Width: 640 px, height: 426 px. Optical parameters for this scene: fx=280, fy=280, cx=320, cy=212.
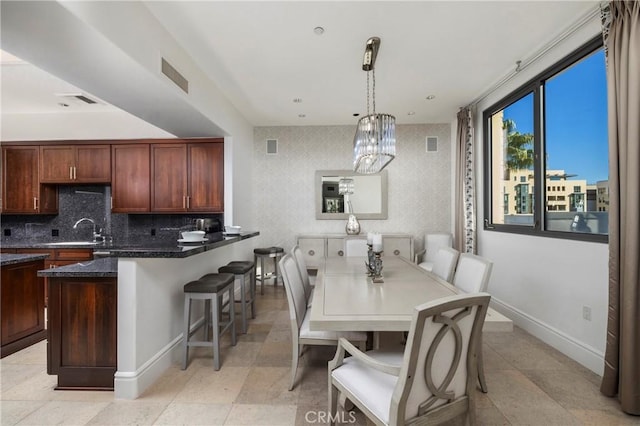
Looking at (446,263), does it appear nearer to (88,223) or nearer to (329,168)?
(329,168)

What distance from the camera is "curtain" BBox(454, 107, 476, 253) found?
3.94 metres

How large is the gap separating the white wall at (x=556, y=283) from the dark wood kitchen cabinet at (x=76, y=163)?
5308mm

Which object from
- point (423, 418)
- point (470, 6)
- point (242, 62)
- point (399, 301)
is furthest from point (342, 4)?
point (423, 418)

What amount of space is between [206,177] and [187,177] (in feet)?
0.87

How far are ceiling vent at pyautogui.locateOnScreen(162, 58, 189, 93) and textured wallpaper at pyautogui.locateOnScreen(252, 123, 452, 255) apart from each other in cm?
232

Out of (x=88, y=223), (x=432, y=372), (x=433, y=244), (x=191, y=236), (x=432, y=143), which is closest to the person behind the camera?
(x=432, y=372)

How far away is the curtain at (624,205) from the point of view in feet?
5.63

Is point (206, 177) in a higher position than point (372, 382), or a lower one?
higher

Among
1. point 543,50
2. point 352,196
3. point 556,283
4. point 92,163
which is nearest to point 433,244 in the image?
point 352,196

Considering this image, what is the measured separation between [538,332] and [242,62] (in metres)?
4.05

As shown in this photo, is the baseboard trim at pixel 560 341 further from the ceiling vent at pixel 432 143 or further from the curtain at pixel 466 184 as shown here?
the ceiling vent at pixel 432 143

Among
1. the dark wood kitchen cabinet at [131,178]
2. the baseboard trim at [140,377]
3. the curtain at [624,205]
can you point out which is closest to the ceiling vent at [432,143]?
the curtain at [624,205]

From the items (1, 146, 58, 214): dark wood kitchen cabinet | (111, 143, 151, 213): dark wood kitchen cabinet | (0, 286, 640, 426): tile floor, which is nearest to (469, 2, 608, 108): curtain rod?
(0, 286, 640, 426): tile floor

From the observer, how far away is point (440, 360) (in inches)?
44.8
